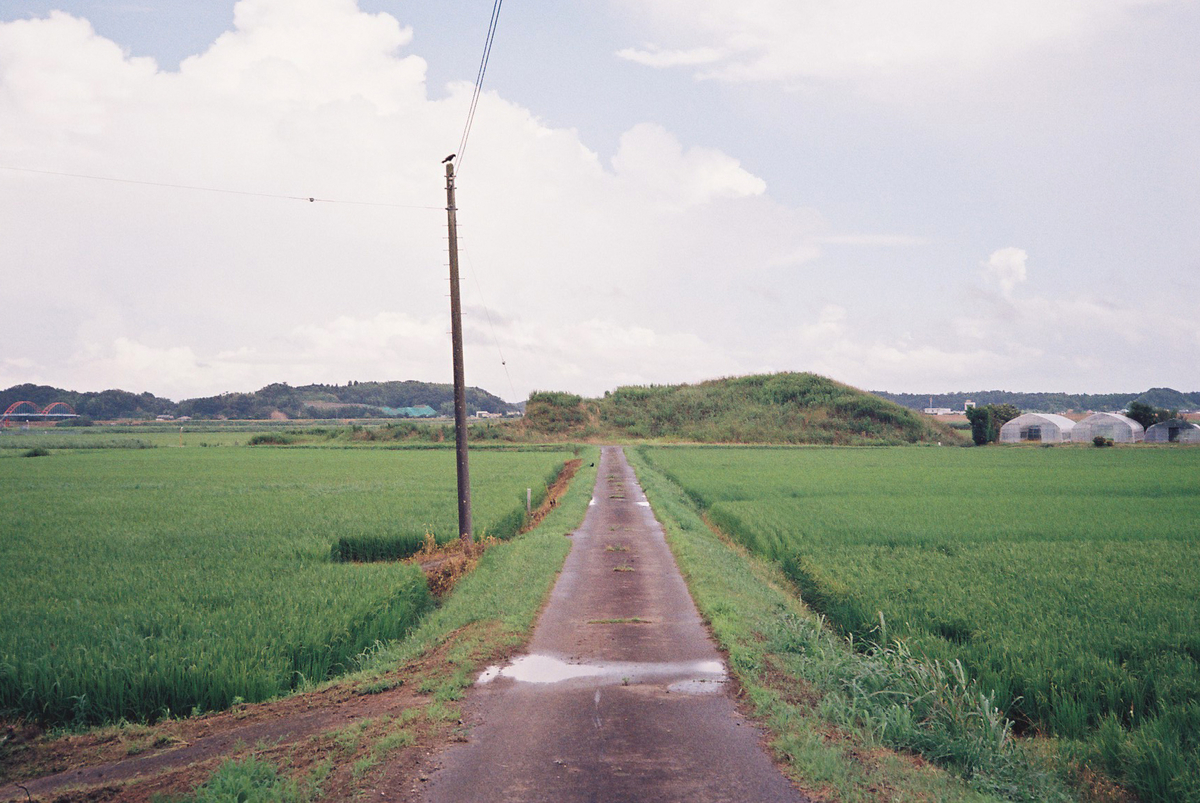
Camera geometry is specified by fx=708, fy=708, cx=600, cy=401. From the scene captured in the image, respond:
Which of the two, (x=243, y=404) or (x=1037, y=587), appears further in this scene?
(x=243, y=404)

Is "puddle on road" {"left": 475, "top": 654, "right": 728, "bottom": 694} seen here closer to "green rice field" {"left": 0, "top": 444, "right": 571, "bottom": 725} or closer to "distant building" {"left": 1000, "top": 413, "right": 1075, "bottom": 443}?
"green rice field" {"left": 0, "top": 444, "right": 571, "bottom": 725}

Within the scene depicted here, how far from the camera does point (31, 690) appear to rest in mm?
7137

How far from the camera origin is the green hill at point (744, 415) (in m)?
78.2

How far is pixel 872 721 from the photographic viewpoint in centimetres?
648

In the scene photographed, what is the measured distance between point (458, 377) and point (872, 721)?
1073cm

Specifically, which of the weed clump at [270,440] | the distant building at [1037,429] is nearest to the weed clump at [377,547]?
the weed clump at [270,440]

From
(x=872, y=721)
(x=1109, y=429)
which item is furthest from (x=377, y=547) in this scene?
(x=1109, y=429)

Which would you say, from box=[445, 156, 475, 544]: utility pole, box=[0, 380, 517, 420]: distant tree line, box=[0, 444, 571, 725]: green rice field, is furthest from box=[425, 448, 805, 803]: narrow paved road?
box=[0, 380, 517, 420]: distant tree line

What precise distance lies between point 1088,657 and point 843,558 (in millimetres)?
6160

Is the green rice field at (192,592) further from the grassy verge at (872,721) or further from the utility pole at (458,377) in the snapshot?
the grassy verge at (872,721)

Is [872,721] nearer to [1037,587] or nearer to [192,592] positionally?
[1037,587]

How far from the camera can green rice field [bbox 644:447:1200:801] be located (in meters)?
6.65

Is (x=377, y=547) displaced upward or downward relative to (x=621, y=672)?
downward

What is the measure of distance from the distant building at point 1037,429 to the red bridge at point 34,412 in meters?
175
